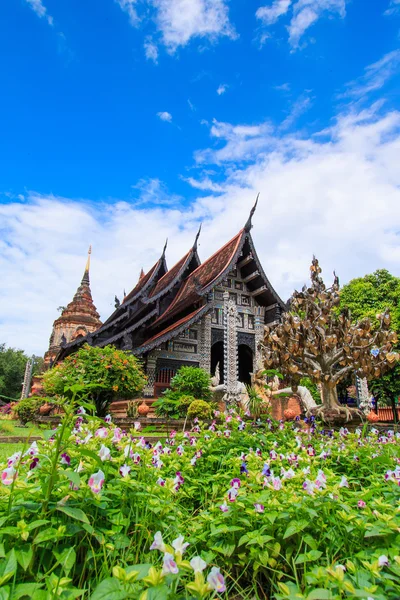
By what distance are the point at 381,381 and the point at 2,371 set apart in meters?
36.8

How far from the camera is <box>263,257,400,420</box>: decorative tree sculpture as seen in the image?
7.52 metres

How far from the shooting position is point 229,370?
46.1 feet

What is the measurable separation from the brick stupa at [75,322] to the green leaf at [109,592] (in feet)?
88.7

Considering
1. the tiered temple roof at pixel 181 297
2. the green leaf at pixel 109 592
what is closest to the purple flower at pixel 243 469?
the green leaf at pixel 109 592

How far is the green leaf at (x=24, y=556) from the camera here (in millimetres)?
1280

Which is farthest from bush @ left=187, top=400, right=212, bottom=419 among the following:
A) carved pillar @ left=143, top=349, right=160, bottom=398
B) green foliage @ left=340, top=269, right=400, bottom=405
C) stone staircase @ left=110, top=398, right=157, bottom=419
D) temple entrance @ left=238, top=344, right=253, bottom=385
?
green foliage @ left=340, top=269, right=400, bottom=405

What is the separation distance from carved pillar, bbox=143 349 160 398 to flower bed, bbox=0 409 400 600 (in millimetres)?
10396

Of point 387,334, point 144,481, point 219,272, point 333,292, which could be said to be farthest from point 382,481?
point 219,272

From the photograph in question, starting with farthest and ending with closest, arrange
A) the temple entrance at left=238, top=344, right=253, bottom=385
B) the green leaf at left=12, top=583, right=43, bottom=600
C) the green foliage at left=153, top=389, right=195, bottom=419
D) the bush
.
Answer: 1. the temple entrance at left=238, top=344, right=253, bottom=385
2. the green foliage at left=153, top=389, right=195, bottom=419
3. the bush
4. the green leaf at left=12, top=583, right=43, bottom=600

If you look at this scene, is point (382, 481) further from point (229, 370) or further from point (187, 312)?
point (187, 312)

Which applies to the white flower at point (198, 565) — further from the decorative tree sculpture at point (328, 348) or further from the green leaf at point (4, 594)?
the decorative tree sculpture at point (328, 348)

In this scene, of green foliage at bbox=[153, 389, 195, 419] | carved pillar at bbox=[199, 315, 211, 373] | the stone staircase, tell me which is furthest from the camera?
carved pillar at bbox=[199, 315, 211, 373]

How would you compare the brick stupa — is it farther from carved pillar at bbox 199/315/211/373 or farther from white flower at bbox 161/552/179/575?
white flower at bbox 161/552/179/575

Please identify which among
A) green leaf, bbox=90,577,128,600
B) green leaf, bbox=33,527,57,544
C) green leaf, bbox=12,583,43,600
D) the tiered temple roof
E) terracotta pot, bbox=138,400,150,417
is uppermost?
the tiered temple roof
